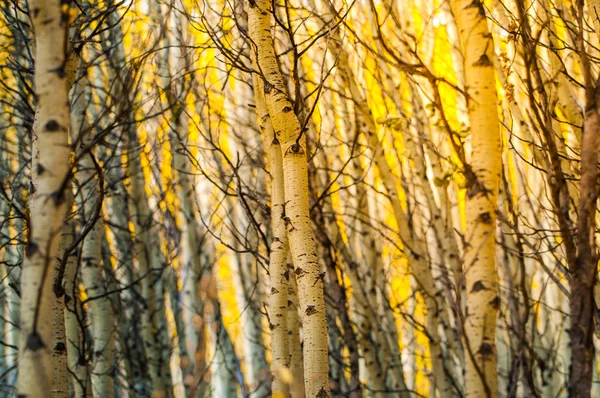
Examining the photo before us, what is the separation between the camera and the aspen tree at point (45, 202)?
2.17m

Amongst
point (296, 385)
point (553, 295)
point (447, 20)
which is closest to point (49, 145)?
point (296, 385)

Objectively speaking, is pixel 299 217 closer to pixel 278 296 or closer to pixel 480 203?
pixel 278 296

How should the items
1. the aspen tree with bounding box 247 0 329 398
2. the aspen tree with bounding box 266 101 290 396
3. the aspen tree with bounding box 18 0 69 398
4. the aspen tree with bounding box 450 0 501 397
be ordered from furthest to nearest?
the aspen tree with bounding box 266 101 290 396
the aspen tree with bounding box 247 0 329 398
the aspen tree with bounding box 450 0 501 397
the aspen tree with bounding box 18 0 69 398

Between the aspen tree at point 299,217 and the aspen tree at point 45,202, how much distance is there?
4.54 ft

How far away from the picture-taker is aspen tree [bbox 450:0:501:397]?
9.06ft

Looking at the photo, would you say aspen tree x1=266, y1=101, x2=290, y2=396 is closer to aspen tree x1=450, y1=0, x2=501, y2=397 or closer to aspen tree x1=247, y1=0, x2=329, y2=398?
aspen tree x1=247, y1=0, x2=329, y2=398

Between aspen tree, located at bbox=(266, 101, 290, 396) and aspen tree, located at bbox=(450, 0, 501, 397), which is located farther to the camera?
aspen tree, located at bbox=(266, 101, 290, 396)

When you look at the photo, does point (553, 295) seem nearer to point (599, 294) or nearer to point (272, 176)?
point (599, 294)

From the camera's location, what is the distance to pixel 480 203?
288 centimetres

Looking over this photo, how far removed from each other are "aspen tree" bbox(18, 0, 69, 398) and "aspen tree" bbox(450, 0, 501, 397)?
1.55 meters

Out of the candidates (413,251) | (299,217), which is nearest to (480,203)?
(299,217)

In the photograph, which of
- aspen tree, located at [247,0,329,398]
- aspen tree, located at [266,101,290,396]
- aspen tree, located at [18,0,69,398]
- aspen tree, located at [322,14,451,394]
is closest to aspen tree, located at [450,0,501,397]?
aspen tree, located at [247,0,329,398]

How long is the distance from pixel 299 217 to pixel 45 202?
1476 millimetres

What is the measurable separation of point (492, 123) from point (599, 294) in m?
2.32
